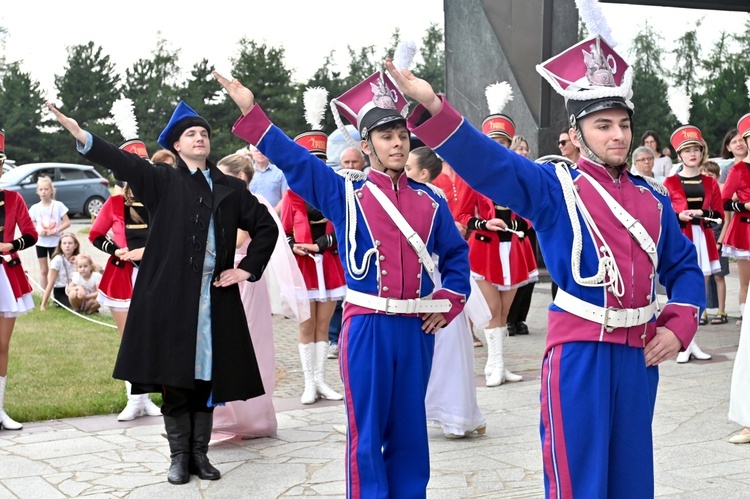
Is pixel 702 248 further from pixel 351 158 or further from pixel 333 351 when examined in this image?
pixel 351 158

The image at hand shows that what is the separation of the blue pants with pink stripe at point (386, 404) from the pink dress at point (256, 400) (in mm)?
2040

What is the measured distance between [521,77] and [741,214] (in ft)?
16.0

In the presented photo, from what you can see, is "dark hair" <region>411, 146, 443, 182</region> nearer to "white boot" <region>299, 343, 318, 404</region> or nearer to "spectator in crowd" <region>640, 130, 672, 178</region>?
"white boot" <region>299, 343, 318, 404</region>

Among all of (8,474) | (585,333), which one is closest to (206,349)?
(8,474)

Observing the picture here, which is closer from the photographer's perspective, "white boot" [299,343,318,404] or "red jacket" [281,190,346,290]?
"white boot" [299,343,318,404]

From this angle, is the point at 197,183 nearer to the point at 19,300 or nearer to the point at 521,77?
the point at 19,300

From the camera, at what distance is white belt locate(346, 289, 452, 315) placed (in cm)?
457

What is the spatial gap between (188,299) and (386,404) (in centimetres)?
156

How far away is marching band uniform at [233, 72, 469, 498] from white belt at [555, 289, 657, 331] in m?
1.16

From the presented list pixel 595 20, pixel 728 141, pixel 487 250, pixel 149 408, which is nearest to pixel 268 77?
pixel 728 141

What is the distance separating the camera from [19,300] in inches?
281

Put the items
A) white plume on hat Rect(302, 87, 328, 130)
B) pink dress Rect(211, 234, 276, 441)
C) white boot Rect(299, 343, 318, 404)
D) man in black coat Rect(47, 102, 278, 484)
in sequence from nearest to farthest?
man in black coat Rect(47, 102, 278, 484)
pink dress Rect(211, 234, 276, 441)
white plume on hat Rect(302, 87, 328, 130)
white boot Rect(299, 343, 318, 404)

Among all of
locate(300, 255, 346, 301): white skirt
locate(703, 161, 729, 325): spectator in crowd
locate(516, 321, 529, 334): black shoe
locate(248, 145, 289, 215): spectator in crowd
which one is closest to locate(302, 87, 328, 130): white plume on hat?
locate(300, 255, 346, 301): white skirt

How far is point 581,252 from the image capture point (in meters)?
3.51
